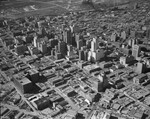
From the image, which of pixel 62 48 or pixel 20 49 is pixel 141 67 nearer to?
pixel 62 48

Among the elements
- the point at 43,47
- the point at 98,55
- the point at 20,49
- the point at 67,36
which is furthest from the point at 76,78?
the point at 20,49

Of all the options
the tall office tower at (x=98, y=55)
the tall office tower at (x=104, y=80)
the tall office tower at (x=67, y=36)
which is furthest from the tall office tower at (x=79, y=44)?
the tall office tower at (x=104, y=80)

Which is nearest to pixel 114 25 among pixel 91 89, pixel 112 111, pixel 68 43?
pixel 68 43

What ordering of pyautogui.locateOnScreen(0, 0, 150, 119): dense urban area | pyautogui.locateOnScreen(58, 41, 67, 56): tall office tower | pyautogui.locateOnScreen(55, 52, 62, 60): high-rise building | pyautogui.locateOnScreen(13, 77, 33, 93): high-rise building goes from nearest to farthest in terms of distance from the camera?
pyautogui.locateOnScreen(0, 0, 150, 119): dense urban area, pyautogui.locateOnScreen(13, 77, 33, 93): high-rise building, pyautogui.locateOnScreen(55, 52, 62, 60): high-rise building, pyautogui.locateOnScreen(58, 41, 67, 56): tall office tower

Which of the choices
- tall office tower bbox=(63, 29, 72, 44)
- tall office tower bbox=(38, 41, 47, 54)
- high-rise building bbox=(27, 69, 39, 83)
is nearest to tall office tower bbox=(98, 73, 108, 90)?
high-rise building bbox=(27, 69, 39, 83)

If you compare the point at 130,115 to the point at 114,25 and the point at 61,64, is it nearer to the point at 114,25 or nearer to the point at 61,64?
the point at 61,64

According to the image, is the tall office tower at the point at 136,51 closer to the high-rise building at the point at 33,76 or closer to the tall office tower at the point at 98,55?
the tall office tower at the point at 98,55

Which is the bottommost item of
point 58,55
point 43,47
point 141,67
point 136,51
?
point 141,67

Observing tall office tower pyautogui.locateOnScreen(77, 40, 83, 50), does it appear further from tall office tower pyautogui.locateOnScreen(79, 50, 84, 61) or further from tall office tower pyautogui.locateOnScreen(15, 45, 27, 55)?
tall office tower pyautogui.locateOnScreen(15, 45, 27, 55)
